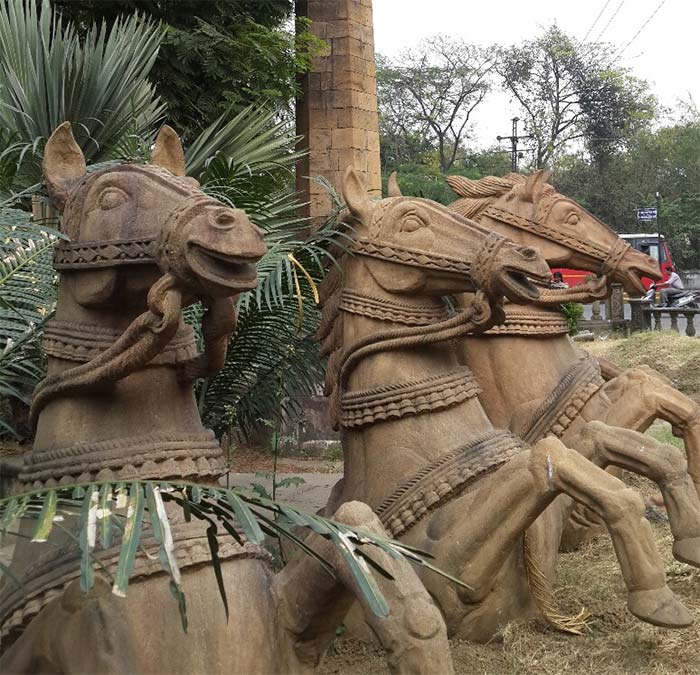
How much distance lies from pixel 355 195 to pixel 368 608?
203 cm

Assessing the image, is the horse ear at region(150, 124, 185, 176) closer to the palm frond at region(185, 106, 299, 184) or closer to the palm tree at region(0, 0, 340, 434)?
the palm tree at region(0, 0, 340, 434)

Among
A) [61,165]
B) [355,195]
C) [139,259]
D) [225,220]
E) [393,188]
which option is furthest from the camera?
[393,188]

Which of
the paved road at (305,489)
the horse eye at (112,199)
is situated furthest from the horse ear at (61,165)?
the paved road at (305,489)

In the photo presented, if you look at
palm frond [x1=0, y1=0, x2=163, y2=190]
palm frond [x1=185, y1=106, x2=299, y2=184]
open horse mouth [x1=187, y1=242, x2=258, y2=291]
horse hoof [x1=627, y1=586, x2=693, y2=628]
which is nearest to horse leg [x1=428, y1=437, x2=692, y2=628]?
horse hoof [x1=627, y1=586, x2=693, y2=628]

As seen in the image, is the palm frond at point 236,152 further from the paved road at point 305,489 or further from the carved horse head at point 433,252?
the paved road at point 305,489

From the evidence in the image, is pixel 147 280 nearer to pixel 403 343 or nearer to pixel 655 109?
pixel 403 343

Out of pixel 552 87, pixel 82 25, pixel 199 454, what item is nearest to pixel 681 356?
pixel 82 25

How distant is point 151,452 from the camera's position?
8.18 feet

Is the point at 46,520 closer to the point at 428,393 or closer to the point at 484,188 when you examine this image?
the point at 428,393

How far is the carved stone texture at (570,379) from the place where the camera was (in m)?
3.49

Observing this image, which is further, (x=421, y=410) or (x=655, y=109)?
(x=655, y=109)

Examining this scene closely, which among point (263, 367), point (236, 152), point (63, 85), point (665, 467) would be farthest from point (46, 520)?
point (236, 152)

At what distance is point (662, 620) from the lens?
114 inches

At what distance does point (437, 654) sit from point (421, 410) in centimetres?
138
